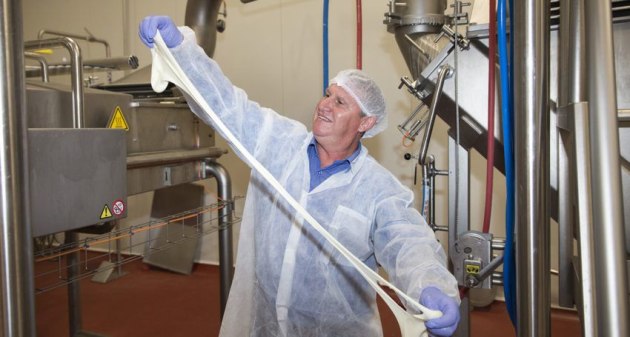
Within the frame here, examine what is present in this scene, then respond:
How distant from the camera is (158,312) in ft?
8.44

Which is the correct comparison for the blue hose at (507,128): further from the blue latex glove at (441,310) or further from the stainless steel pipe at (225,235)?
the stainless steel pipe at (225,235)

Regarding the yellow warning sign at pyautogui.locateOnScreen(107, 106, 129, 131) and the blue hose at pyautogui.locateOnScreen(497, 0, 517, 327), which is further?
the yellow warning sign at pyautogui.locateOnScreen(107, 106, 129, 131)

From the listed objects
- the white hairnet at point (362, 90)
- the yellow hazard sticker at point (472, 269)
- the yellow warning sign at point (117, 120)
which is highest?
the white hairnet at point (362, 90)

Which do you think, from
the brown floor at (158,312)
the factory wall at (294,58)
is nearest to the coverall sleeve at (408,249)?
the brown floor at (158,312)

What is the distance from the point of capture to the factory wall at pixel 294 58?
2676 mm

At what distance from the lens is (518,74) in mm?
592

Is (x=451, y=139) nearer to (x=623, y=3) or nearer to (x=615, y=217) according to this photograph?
(x=623, y=3)

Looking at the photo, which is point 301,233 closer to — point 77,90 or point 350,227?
point 350,227

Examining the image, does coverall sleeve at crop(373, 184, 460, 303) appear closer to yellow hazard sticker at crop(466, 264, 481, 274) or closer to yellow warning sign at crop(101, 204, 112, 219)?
yellow hazard sticker at crop(466, 264, 481, 274)

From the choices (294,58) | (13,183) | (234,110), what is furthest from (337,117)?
(294,58)

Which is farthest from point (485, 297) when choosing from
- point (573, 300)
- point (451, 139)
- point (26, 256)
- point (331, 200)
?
point (26, 256)

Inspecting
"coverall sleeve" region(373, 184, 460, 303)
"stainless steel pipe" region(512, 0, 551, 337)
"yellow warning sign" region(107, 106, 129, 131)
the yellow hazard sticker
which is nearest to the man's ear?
"coverall sleeve" region(373, 184, 460, 303)

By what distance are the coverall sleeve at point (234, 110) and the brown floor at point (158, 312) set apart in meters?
1.35

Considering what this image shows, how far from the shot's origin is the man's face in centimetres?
138
